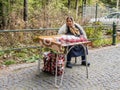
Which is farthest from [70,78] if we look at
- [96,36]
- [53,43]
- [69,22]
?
[96,36]

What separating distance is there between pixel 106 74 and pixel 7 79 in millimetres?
2404

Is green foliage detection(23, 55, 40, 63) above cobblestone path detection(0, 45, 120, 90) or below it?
above

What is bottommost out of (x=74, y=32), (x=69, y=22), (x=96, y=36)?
(x=96, y=36)

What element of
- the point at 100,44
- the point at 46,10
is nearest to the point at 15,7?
the point at 46,10

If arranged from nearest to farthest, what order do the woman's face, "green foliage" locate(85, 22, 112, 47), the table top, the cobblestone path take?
the table top, the cobblestone path, the woman's face, "green foliage" locate(85, 22, 112, 47)

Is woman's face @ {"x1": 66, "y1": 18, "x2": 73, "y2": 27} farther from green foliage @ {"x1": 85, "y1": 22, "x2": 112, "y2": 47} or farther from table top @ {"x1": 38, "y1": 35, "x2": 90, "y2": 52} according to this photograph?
green foliage @ {"x1": 85, "y1": 22, "x2": 112, "y2": 47}

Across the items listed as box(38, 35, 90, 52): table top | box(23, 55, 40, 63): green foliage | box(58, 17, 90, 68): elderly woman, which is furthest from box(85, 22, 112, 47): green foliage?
box(38, 35, 90, 52): table top

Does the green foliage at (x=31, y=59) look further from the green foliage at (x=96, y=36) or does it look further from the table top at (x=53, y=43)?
the green foliage at (x=96, y=36)

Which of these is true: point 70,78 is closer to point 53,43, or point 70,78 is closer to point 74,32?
point 53,43

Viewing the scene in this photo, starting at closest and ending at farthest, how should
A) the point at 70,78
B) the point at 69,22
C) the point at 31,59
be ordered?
the point at 70,78 → the point at 69,22 → the point at 31,59

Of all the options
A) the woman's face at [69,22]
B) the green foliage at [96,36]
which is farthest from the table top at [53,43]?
the green foliage at [96,36]

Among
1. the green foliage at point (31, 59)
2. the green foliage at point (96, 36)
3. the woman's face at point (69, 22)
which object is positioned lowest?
the green foliage at point (31, 59)

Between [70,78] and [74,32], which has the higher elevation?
[74,32]

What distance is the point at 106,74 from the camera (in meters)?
6.61
